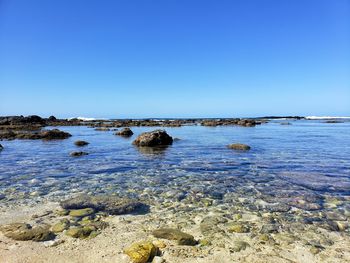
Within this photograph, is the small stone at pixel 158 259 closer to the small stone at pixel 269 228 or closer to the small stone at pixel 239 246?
the small stone at pixel 239 246

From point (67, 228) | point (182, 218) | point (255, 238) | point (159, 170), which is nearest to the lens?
point (255, 238)

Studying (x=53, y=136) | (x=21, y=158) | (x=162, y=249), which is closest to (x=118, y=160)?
(x=21, y=158)

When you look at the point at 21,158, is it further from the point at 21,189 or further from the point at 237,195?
the point at 237,195

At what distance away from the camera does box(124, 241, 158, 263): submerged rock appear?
4.39 m

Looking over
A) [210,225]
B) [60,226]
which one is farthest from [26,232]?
[210,225]

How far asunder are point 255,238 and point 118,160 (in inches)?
372

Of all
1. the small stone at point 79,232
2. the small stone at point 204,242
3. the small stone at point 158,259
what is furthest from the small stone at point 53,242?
the small stone at point 204,242

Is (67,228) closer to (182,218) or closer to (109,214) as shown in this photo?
(109,214)

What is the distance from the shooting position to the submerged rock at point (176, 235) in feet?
16.3

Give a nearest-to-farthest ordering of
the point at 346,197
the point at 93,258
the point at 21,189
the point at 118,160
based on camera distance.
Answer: the point at 93,258
the point at 346,197
the point at 21,189
the point at 118,160

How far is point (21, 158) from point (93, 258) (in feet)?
37.9

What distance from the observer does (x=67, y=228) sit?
557 centimetres

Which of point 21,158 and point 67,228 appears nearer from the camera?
point 67,228

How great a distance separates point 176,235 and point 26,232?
269 cm
